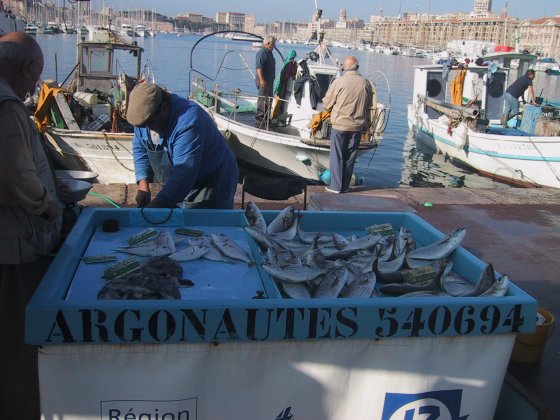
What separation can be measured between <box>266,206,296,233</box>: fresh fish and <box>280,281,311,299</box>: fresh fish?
786mm

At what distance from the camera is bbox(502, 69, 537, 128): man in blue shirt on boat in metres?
14.6

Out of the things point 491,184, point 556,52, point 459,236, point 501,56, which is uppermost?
point 556,52

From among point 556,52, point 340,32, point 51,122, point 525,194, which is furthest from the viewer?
point 340,32

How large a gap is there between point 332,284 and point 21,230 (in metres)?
1.52

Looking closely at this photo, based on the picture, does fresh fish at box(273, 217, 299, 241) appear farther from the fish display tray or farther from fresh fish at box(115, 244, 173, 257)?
fresh fish at box(115, 244, 173, 257)

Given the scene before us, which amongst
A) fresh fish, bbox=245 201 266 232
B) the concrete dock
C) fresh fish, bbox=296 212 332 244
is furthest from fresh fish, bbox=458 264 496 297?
fresh fish, bbox=245 201 266 232

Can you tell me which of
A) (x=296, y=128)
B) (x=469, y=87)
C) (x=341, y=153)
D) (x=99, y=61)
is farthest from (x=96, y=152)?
(x=469, y=87)

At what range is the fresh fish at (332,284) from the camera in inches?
97.4

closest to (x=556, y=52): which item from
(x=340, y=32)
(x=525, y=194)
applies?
(x=340, y=32)

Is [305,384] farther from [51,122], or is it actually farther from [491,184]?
Answer: [491,184]

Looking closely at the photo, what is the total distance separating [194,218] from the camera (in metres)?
3.38

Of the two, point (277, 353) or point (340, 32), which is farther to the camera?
point (340, 32)

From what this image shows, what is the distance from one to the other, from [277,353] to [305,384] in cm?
21

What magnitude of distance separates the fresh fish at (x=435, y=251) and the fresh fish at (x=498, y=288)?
0.46m
